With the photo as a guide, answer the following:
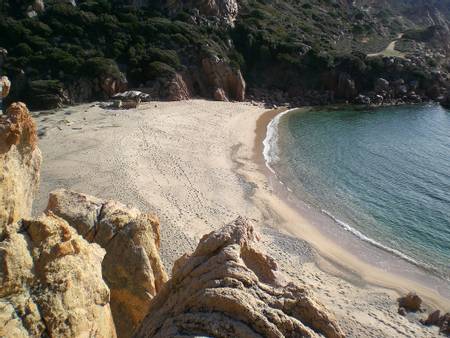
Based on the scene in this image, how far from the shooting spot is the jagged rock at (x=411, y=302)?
18.5 meters

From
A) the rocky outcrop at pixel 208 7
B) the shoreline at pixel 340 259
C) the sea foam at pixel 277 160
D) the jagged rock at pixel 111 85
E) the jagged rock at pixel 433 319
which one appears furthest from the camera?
the rocky outcrop at pixel 208 7

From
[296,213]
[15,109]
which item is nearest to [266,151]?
[296,213]

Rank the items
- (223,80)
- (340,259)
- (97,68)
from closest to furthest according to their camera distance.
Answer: (340,259) < (97,68) < (223,80)

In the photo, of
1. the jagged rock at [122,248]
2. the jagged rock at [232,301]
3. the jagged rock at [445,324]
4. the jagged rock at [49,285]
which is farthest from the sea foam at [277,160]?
the jagged rock at [49,285]

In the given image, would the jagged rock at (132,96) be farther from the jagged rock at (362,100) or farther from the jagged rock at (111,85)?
the jagged rock at (362,100)

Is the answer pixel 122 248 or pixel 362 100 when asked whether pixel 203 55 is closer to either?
pixel 362 100

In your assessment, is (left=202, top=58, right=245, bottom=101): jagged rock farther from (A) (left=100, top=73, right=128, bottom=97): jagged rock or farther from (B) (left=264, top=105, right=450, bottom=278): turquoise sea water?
(A) (left=100, top=73, right=128, bottom=97): jagged rock

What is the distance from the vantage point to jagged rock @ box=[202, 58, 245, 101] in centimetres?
5319

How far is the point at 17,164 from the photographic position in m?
8.46

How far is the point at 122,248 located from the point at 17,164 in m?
3.07

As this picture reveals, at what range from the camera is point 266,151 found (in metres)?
38.6

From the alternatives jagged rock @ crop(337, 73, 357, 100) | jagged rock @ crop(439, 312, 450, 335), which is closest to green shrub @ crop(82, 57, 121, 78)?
jagged rock @ crop(337, 73, 357, 100)

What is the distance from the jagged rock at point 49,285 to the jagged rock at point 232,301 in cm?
103

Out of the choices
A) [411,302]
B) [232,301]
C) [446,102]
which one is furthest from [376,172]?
[446,102]
